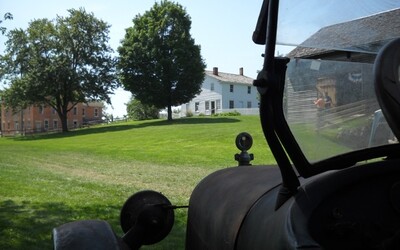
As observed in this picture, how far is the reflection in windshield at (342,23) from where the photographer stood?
1.57 meters

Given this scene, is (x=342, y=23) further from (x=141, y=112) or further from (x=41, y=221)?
(x=141, y=112)

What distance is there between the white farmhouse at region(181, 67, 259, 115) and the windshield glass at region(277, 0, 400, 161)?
72210 millimetres

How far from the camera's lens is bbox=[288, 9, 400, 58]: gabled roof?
165 cm

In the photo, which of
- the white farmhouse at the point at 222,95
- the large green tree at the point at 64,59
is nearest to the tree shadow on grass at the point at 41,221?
the large green tree at the point at 64,59

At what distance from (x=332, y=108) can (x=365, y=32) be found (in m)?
0.33

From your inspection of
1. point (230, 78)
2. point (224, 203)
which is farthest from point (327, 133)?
point (230, 78)

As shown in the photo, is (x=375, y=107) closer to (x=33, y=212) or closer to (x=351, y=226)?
(x=351, y=226)

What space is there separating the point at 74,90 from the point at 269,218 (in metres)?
62.5

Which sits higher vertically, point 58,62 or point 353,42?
point 58,62

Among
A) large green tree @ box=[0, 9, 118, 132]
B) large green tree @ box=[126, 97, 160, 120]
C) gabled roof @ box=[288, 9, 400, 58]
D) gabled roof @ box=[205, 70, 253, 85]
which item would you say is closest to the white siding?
gabled roof @ box=[205, 70, 253, 85]

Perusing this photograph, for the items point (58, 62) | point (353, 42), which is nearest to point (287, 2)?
point (353, 42)

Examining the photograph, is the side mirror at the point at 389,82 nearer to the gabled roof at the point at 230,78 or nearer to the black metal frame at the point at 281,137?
the black metal frame at the point at 281,137

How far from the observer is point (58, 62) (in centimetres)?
5938

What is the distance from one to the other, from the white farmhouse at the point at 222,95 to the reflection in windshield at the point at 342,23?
72193 millimetres
